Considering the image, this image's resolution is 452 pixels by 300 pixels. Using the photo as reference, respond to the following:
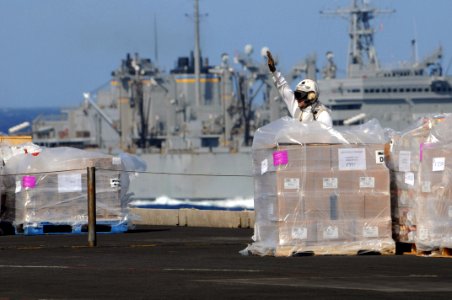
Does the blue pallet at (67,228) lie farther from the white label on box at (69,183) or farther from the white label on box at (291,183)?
the white label on box at (291,183)

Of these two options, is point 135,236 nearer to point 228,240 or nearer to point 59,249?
point 228,240

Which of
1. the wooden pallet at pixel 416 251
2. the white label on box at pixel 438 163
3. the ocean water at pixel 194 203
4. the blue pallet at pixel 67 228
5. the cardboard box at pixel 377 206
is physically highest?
the white label on box at pixel 438 163

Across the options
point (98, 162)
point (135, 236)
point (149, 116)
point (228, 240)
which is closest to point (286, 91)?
point (228, 240)

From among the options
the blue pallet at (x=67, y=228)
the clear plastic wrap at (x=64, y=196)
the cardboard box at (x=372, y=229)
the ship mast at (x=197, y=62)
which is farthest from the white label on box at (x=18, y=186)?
the ship mast at (x=197, y=62)

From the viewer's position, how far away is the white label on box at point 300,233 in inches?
475

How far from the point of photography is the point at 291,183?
12172 mm

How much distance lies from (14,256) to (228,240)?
3.14m

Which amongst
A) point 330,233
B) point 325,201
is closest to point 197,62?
point 325,201

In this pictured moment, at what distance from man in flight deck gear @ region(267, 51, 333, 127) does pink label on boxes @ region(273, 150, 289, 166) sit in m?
0.60

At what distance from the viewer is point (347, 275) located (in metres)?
9.60

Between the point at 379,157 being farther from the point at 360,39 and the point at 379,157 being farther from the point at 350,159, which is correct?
the point at 360,39

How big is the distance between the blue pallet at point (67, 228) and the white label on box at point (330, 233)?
564 centimetres

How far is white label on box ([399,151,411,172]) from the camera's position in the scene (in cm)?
1251

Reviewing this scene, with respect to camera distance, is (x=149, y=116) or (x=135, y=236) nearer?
(x=135, y=236)
